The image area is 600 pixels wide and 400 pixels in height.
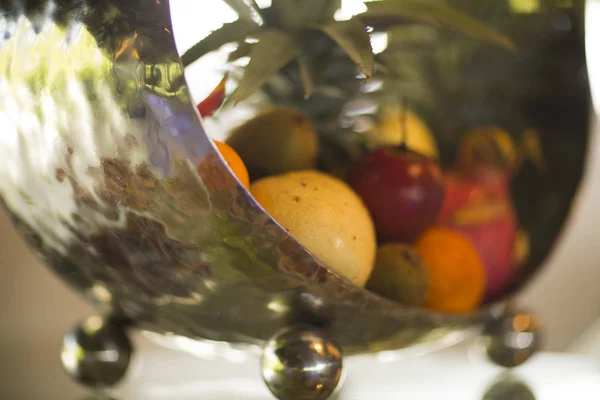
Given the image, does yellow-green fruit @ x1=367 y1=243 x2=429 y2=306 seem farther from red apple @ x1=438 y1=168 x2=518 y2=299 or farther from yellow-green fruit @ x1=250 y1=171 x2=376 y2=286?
red apple @ x1=438 y1=168 x2=518 y2=299

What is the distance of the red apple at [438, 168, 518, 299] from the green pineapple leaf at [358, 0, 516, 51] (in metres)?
0.17

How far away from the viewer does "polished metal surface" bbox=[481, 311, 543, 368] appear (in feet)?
1.69

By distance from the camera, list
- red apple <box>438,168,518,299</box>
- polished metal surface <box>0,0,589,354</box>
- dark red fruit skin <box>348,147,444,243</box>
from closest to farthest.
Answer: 1. polished metal surface <box>0,0,589,354</box>
2. dark red fruit skin <box>348,147,444,243</box>
3. red apple <box>438,168,518,299</box>

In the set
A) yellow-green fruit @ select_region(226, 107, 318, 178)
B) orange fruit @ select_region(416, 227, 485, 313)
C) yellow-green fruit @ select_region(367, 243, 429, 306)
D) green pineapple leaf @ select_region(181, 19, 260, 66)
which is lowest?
orange fruit @ select_region(416, 227, 485, 313)

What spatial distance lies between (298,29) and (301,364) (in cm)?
21

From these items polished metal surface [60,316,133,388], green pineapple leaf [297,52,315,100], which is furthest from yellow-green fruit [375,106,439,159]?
polished metal surface [60,316,133,388]

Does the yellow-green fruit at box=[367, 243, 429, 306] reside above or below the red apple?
above

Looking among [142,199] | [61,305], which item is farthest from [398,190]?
[61,305]

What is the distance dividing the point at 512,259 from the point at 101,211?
38 cm

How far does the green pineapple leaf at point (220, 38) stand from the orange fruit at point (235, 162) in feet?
0.17

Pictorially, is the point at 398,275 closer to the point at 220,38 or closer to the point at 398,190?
the point at 398,190

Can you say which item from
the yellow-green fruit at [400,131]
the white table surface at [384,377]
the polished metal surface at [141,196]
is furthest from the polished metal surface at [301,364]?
the yellow-green fruit at [400,131]

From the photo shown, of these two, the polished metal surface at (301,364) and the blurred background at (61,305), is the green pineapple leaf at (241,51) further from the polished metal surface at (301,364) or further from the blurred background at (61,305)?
the blurred background at (61,305)

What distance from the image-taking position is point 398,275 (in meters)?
0.39
